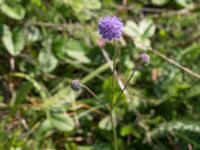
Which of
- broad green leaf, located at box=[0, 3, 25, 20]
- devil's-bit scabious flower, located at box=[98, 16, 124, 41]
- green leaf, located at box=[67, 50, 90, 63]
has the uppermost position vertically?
broad green leaf, located at box=[0, 3, 25, 20]

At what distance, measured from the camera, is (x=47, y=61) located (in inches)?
129

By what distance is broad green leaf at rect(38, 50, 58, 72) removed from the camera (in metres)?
3.26

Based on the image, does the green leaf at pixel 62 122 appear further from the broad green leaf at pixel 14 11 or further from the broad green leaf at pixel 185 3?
the broad green leaf at pixel 185 3

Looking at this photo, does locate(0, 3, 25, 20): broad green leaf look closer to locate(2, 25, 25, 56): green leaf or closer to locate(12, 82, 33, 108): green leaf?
locate(2, 25, 25, 56): green leaf

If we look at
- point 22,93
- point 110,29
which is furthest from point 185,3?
point 110,29

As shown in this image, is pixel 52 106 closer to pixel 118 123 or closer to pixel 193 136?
pixel 118 123

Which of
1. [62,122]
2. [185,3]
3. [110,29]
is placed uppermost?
[185,3]

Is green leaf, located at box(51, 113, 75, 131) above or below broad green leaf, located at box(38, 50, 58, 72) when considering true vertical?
below

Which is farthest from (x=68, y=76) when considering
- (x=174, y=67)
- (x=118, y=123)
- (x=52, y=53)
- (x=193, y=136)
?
(x=193, y=136)

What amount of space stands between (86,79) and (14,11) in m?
0.65

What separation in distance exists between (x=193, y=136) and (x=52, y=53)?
1116 millimetres

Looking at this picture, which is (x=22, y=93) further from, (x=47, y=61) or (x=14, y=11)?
(x=14, y=11)

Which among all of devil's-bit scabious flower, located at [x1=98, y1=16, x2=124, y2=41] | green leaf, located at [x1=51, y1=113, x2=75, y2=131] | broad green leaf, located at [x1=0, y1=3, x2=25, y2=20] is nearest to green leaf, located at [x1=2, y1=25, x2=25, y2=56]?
broad green leaf, located at [x1=0, y1=3, x2=25, y2=20]

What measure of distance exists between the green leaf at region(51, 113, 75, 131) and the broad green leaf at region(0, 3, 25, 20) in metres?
0.69
